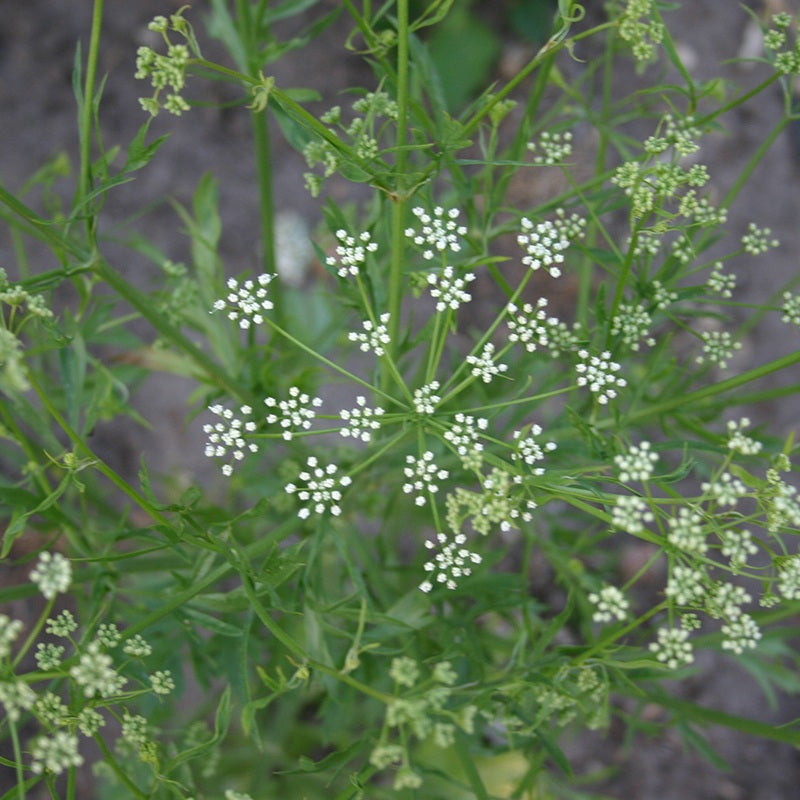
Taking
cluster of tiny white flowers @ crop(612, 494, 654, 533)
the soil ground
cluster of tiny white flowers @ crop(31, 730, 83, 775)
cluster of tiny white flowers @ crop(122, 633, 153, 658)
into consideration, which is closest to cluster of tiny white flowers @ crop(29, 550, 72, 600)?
cluster of tiny white flowers @ crop(31, 730, 83, 775)

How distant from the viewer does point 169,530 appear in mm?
2379

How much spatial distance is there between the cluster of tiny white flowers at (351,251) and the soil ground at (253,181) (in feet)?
11.2

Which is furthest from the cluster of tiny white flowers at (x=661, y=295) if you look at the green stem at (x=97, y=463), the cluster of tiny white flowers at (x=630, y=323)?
the green stem at (x=97, y=463)

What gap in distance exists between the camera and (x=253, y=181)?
6121 mm

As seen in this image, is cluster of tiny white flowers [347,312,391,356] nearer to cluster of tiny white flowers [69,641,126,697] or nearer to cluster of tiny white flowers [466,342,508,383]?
cluster of tiny white flowers [466,342,508,383]

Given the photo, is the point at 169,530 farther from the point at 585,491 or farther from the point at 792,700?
the point at 792,700

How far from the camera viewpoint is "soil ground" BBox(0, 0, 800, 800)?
5.62 metres

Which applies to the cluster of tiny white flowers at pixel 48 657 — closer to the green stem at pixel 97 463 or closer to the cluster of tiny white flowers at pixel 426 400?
the green stem at pixel 97 463

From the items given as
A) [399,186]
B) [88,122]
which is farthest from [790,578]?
[88,122]

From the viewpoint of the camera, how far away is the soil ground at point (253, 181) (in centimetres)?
562

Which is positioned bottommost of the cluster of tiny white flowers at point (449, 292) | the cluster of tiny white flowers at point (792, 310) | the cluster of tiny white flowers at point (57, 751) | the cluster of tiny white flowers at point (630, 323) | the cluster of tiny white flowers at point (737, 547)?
the cluster of tiny white flowers at point (57, 751)

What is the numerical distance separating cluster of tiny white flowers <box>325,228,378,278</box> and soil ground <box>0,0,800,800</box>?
341 centimetres

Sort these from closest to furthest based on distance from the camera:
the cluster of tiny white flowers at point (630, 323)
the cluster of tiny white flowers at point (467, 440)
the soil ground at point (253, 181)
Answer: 1. the cluster of tiny white flowers at point (467, 440)
2. the cluster of tiny white flowers at point (630, 323)
3. the soil ground at point (253, 181)

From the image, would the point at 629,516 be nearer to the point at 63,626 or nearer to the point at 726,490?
the point at 726,490
